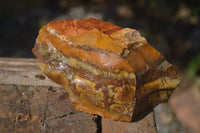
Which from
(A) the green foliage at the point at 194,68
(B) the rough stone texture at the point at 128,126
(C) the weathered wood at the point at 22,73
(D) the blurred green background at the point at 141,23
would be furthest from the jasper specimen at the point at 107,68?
(A) the green foliage at the point at 194,68

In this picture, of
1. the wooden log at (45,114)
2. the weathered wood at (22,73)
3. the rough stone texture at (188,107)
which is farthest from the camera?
the rough stone texture at (188,107)

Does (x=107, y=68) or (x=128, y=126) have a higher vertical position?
(x=107, y=68)

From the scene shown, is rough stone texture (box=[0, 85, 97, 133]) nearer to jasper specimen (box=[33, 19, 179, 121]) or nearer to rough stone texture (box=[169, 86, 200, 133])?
jasper specimen (box=[33, 19, 179, 121])

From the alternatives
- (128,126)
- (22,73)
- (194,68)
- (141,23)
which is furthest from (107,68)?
(141,23)

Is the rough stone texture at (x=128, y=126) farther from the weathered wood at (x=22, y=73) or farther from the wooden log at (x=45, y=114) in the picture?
the weathered wood at (x=22, y=73)

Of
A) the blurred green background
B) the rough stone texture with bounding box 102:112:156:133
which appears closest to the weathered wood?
the rough stone texture with bounding box 102:112:156:133

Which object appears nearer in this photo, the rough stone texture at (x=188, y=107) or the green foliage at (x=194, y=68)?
the rough stone texture at (x=188, y=107)

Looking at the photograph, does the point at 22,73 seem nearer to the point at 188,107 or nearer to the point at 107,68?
the point at 107,68
